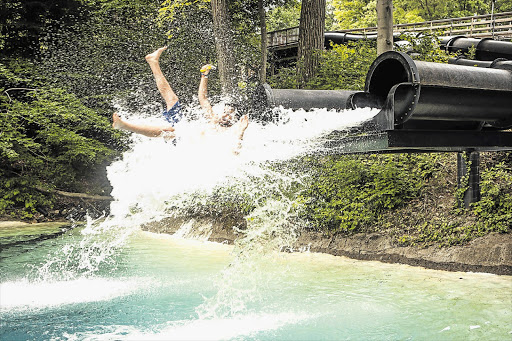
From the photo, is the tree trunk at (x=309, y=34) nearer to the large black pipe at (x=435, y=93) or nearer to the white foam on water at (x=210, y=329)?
the large black pipe at (x=435, y=93)

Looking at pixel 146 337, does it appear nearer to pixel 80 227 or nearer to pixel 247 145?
pixel 247 145

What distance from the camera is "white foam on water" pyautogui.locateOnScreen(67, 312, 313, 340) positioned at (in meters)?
5.29

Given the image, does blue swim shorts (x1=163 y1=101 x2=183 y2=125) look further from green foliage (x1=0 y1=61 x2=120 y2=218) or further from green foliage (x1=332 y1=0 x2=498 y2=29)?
green foliage (x1=332 y1=0 x2=498 y2=29)

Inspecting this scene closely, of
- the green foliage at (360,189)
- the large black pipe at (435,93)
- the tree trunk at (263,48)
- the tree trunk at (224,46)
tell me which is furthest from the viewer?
the tree trunk at (263,48)

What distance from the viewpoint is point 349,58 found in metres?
14.2

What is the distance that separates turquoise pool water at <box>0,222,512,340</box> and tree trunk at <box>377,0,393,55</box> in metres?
4.59

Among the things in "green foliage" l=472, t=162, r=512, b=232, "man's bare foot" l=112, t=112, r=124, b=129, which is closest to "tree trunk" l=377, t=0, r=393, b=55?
"green foliage" l=472, t=162, r=512, b=232

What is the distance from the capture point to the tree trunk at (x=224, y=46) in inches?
555

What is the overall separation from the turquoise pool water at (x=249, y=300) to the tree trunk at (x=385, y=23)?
15.1ft

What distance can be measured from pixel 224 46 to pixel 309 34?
2.60 meters

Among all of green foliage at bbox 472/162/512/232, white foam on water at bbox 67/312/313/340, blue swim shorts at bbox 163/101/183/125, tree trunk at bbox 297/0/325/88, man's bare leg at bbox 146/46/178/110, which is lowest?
white foam on water at bbox 67/312/313/340

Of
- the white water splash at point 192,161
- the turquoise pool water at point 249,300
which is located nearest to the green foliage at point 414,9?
the white water splash at point 192,161

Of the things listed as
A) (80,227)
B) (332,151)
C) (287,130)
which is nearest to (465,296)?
(332,151)

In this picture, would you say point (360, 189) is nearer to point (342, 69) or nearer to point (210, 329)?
point (342, 69)
